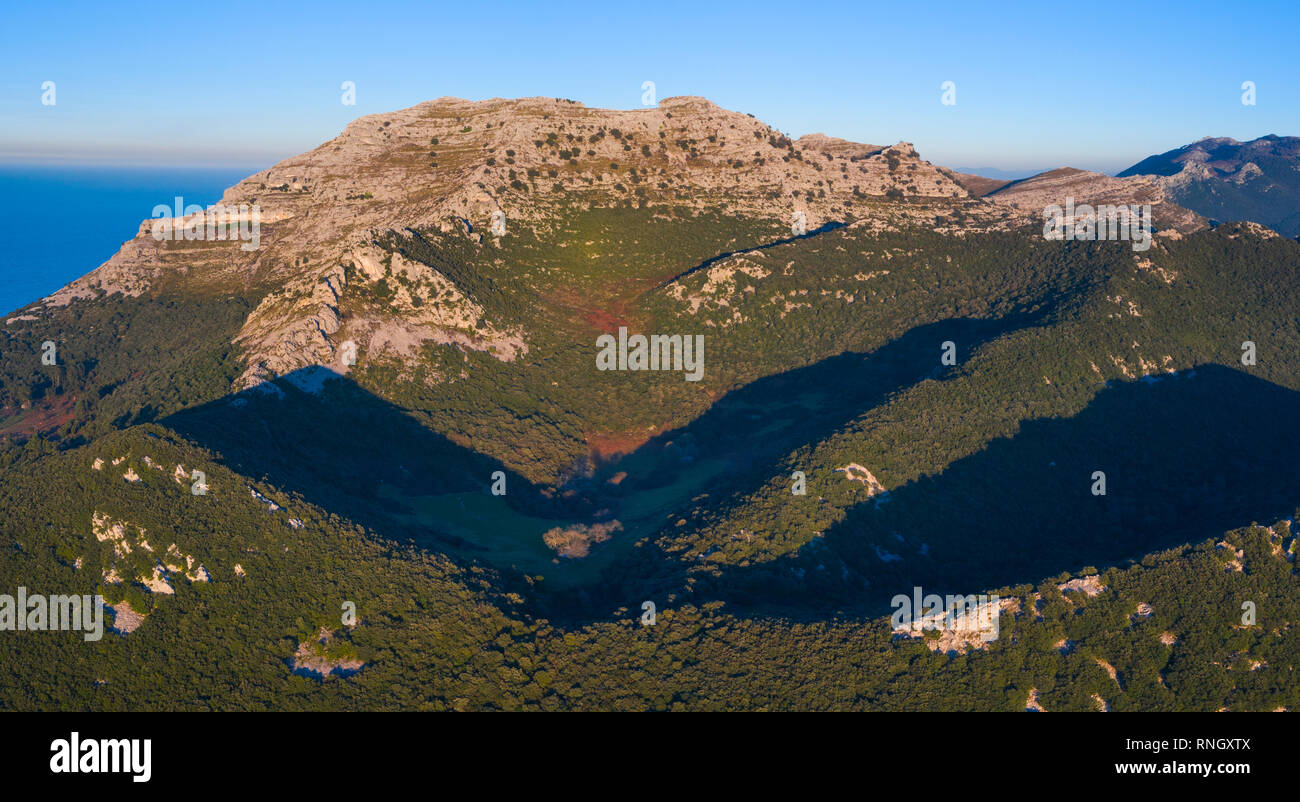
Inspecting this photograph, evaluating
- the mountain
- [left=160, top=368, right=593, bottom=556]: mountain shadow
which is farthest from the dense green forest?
[left=160, top=368, right=593, bottom=556]: mountain shadow

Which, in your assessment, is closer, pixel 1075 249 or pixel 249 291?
pixel 1075 249

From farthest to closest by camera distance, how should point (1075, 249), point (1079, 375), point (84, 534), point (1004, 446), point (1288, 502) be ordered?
1. point (1075, 249)
2. point (1079, 375)
3. point (1004, 446)
4. point (1288, 502)
5. point (84, 534)

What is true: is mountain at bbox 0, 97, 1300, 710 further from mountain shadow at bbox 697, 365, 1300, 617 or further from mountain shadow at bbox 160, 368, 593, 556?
mountain shadow at bbox 160, 368, 593, 556

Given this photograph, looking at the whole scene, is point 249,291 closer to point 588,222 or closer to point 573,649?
point 588,222

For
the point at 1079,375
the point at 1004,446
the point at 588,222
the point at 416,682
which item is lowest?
the point at 416,682

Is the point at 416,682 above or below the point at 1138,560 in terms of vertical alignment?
below

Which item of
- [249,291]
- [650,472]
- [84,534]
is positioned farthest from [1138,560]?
[249,291]

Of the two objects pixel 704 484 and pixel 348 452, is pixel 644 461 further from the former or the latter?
pixel 348 452

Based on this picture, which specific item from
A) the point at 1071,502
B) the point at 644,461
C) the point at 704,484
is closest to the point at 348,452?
the point at 644,461
